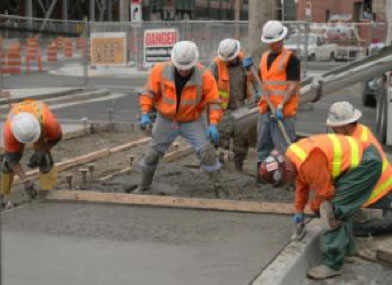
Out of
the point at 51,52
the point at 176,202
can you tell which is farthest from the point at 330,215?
the point at 51,52

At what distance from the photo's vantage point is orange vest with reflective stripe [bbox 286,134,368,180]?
4.67m

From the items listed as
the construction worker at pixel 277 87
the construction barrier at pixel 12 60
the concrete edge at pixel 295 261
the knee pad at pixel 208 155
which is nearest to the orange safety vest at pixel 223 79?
the construction worker at pixel 277 87

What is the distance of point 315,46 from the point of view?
31.1m

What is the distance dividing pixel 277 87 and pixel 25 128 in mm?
2686

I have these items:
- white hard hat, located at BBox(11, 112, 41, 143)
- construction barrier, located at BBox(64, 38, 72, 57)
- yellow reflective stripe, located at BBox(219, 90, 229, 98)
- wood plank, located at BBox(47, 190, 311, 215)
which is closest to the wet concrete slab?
wood plank, located at BBox(47, 190, 311, 215)

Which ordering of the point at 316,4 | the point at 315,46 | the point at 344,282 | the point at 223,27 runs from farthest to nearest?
the point at 316,4 → the point at 315,46 → the point at 223,27 → the point at 344,282

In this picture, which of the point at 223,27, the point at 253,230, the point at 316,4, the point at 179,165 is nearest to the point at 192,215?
the point at 253,230

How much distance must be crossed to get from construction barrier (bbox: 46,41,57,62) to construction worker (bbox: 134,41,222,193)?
775 inches

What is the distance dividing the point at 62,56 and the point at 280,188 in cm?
1939

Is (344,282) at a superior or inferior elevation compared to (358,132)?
inferior

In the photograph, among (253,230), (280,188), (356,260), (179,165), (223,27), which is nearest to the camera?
(356,260)

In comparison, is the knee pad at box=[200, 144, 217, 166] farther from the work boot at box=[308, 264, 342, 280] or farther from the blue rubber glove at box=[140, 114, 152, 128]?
the work boot at box=[308, 264, 342, 280]

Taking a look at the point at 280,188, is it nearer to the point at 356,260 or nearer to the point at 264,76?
the point at 264,76

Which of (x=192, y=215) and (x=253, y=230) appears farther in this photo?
(x=192, y=215)
